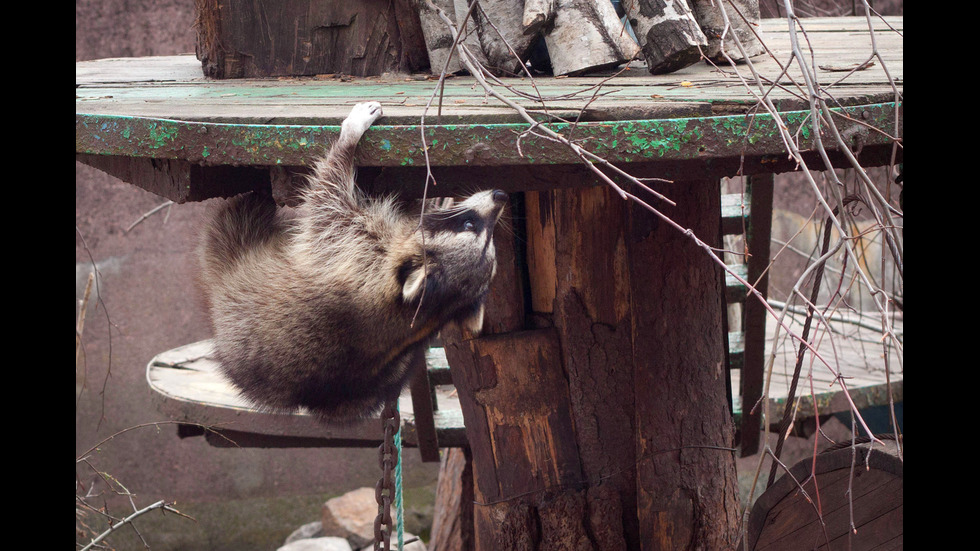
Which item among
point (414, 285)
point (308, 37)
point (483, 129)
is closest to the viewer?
point (483, 129)

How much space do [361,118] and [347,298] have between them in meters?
0.73

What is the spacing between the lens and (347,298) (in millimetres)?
2344

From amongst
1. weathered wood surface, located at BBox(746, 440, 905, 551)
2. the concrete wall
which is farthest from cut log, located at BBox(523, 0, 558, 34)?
the concrete wall

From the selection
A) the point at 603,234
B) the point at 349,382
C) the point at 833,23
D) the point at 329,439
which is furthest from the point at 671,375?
the point at 833,23

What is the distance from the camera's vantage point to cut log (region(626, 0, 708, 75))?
232cm

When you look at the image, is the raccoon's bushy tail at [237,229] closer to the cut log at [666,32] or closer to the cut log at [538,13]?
the cut log at [538,13]

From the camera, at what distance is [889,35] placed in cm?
330

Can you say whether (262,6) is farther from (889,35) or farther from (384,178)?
(889,35)

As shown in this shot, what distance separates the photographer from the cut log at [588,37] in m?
2.38

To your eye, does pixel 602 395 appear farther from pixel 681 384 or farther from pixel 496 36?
pixel 496 36

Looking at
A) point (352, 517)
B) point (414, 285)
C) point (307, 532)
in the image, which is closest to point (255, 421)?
point (414, 285)

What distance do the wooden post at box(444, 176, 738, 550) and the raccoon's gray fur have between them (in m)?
0.41

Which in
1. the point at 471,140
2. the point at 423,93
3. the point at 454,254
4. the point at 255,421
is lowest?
the point at 255,421

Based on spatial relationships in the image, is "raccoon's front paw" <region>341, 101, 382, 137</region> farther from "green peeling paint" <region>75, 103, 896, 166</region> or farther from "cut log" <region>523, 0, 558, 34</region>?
"cut log" <region>523, 0, 558, 34</region>
